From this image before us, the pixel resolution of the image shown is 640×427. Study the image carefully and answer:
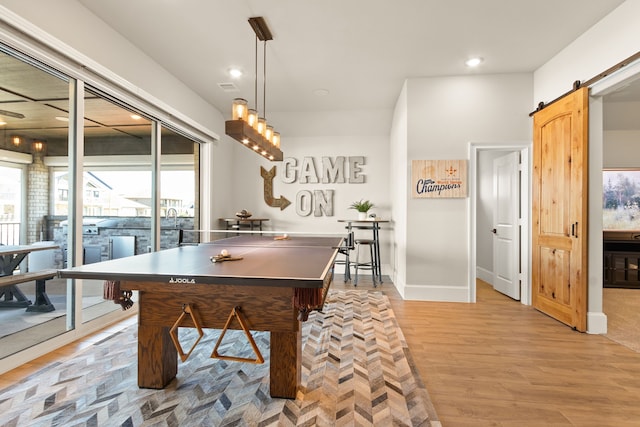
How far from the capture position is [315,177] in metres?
5.64

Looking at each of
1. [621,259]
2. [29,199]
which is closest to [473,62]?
[621,259]

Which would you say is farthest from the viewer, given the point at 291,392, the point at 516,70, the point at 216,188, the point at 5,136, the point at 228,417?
the point at 216,188

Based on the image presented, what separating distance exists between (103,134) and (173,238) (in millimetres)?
1491

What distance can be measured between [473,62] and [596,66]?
1115mm

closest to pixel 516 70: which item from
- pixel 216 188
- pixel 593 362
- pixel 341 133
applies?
pixel 341 133

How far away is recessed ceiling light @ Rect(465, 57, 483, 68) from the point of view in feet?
11.4

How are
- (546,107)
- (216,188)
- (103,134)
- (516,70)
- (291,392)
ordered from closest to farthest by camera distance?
(291,392)
(103,134)
(546,107)
(516,70)
(216,188)

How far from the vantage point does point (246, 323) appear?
5.30ft

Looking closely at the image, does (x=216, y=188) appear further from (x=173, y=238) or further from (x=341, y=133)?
(x=341, y=133)

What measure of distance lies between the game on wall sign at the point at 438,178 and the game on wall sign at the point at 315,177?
5.64ft

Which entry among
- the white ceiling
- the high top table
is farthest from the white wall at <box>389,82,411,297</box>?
the white ceiling

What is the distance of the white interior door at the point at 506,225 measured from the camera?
400cm

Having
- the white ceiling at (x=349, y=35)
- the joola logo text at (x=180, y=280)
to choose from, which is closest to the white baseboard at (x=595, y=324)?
the white ceiling at (x=349, y=35)

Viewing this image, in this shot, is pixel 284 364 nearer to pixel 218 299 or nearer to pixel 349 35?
pixel 218 299
